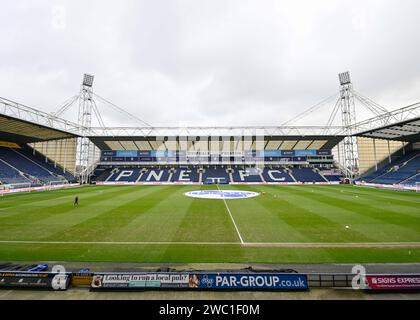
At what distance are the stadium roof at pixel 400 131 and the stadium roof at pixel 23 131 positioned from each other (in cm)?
6562

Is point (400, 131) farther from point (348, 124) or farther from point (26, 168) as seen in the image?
point (26, 168)

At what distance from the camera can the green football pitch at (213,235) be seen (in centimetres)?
1067

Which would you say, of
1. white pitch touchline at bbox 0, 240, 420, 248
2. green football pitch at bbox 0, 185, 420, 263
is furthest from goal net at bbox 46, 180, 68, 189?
white pitch touchline at bbox 0, 240, 420, 248

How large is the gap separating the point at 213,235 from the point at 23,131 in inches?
2012

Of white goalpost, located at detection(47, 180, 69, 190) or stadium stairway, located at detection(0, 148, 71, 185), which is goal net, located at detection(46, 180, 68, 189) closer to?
Answer: white goalpost, located at detection(47, 180, 69, 190)

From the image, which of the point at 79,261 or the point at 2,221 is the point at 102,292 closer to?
the point at 79,261

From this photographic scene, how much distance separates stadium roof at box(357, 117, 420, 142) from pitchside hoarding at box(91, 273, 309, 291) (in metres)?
42.5

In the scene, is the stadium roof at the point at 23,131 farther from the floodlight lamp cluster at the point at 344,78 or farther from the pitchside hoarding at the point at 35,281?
the floodlight lamp cluster at the point at 344,78

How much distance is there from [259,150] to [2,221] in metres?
61.0

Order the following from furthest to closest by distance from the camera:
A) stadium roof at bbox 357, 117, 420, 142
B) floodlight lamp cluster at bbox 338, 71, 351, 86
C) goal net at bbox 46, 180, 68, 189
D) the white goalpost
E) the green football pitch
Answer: floodlight lamp cluster at bbox 338, 71, 351, 86 → the white goalpost → goal net at bbox 46, 180, 68, 189 → stadium roof at bbox 357, 117, 420, 142 → the green football pitch

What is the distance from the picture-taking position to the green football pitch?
420 inches

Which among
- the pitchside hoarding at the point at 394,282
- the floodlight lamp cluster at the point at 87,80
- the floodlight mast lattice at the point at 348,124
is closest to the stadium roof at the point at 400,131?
the floodlight mast lattice at the point at 348,124

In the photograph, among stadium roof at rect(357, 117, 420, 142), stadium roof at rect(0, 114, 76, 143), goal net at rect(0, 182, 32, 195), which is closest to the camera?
goal net at rect(0, 182, 32, 195)

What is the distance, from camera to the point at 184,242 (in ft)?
41.4
